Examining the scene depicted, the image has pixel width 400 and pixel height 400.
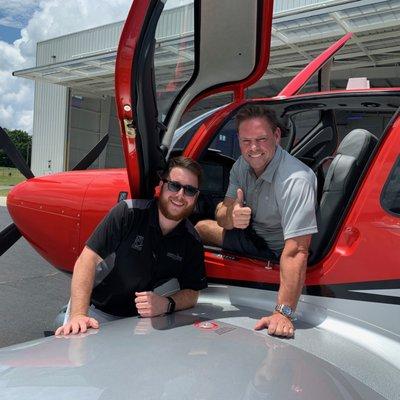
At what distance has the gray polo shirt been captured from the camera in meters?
2.09

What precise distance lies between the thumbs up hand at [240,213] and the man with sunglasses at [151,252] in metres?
0.21

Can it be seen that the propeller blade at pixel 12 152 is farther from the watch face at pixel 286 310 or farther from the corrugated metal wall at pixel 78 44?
the corrugated metal wall at pixel 78 44

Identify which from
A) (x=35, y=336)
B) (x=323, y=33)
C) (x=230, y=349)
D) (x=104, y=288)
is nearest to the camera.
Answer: (x=230, y=349)

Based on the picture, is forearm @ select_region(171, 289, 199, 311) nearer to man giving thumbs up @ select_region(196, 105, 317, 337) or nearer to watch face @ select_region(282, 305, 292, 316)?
man giving thumbs up @ select_region(196, 105, 317, 337)

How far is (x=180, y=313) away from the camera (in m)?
2.23

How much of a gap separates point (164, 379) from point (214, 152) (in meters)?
2.20

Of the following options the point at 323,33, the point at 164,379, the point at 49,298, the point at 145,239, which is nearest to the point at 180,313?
the point at 145,239

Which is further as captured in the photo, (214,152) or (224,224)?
(214,152)

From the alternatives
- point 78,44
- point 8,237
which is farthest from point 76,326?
point 78,44

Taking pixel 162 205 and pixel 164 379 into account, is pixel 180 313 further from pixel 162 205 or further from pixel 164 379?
pixel 164 379

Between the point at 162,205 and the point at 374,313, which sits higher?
the point at 162,205

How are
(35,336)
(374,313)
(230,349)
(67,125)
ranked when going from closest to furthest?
(230,349), (374,313), (35,336), (67,125)

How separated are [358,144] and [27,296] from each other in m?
3.77

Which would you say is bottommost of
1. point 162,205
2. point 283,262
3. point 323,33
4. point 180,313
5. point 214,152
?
point 180,313
